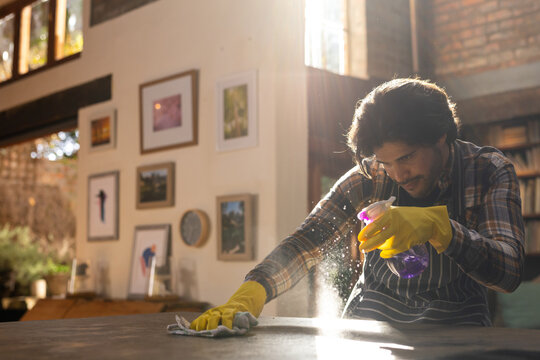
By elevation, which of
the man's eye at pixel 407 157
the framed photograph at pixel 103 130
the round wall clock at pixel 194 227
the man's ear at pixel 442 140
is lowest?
the round wall clock at pixel 194 227

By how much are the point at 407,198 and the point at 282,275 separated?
1.39ft

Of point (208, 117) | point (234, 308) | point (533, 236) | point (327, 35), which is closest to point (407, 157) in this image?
point (234, 308)

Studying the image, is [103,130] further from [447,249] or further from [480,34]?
[447,249]

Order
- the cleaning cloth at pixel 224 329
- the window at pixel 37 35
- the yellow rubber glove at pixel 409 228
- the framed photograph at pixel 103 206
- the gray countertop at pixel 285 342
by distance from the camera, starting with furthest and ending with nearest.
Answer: the window at pixel 37 35 → the framed photograph at pixel 103 206 → the yellow rubber glove at pixel 409 228 → the cleaning cloth at pixel 224 329 → the gray countertop at pixel 285 342

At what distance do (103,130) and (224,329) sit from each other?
319cm

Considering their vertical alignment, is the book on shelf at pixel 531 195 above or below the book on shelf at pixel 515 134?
below

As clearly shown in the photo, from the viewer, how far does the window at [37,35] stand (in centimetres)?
494

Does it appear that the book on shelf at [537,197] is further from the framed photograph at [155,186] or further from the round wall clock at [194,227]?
the framed photograph at [155,186]

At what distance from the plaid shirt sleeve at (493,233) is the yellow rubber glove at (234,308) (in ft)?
1.65

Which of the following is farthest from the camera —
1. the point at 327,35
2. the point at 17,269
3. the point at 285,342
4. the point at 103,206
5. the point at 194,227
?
the point at 17,269

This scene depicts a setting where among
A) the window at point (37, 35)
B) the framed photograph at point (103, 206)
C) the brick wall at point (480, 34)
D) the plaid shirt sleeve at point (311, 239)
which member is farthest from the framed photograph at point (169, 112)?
the brick wall at point (480, 34)

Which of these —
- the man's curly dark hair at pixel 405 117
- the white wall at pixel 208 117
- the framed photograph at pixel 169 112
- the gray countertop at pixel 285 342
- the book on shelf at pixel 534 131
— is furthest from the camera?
the book on shelf at pixel 534 131

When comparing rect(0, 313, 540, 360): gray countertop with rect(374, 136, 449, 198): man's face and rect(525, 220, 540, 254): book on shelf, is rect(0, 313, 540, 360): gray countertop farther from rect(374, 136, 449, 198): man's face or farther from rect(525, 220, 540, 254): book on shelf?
rect(525, 220, 540, 254): book on shelf

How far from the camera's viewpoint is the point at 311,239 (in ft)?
5.93
